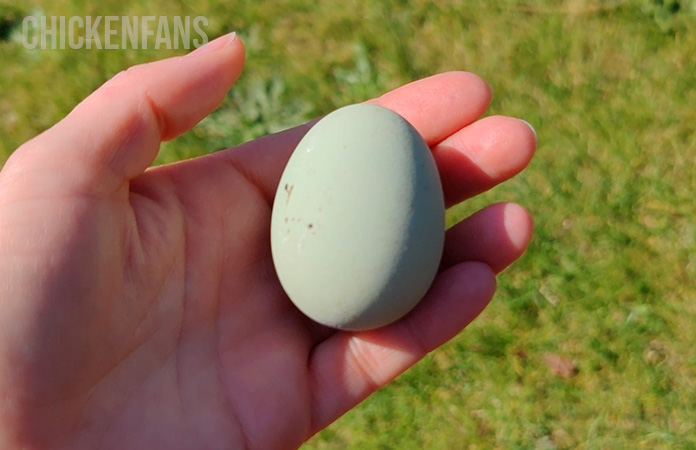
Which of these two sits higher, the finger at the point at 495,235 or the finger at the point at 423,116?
the finger at the point at 423,116

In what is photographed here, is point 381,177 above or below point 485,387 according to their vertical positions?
above

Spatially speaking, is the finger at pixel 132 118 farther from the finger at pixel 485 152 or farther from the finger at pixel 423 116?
the finger at pixel 485 152

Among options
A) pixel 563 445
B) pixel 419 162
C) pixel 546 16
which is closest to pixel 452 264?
pixel 419 162

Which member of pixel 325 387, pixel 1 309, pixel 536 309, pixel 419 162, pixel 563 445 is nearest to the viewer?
pixel 1 309

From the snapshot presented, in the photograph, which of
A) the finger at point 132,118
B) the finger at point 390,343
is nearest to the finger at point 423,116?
the finger at point 132,118

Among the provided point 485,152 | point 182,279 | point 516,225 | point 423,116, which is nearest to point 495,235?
point 516,225

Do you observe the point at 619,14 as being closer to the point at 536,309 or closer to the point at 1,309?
the point at 536,309

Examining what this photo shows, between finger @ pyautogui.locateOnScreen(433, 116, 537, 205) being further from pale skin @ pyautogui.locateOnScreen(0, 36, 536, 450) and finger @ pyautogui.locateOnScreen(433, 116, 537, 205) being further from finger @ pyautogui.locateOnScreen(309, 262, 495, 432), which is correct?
finger @ pyautogui.locateOnScreen(309, 262, 495, 432)

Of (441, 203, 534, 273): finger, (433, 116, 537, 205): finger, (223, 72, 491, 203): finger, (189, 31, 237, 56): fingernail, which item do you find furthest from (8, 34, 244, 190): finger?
(441, 203, 534, 273): finger
